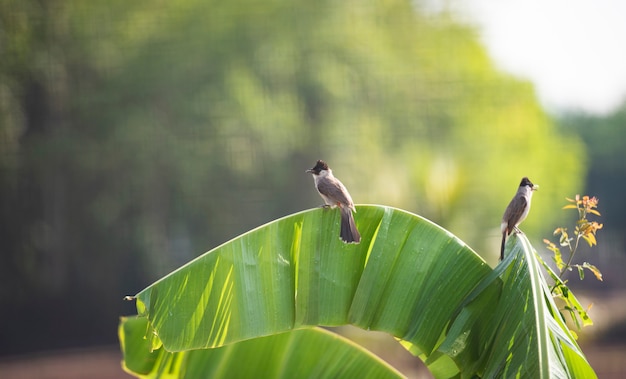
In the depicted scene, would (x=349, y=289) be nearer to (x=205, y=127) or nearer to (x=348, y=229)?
(x=348, y=229)

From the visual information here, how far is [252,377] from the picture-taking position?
1.92m

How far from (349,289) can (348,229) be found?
0.47 feet

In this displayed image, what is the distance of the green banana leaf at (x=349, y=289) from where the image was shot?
150cm

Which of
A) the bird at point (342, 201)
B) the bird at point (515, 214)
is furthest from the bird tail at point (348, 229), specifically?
the bird at point (515, 214)

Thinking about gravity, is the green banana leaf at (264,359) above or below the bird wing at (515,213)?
below

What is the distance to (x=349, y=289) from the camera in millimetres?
1648

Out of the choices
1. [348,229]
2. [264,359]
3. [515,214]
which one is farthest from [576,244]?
[264,359]

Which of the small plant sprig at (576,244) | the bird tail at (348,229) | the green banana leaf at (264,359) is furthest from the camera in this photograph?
the green banana leaf at (264,359)

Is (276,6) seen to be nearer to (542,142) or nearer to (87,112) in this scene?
(87,112)

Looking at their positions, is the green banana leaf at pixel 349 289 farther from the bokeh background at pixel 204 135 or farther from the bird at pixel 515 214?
the bokeh background at pixel 204 135

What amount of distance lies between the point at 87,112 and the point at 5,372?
4.11 meters

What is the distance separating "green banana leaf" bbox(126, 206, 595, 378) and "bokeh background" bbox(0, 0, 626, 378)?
963 cm

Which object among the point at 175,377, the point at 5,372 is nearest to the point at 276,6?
the point at 5,372

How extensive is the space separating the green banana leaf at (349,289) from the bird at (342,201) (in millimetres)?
29
